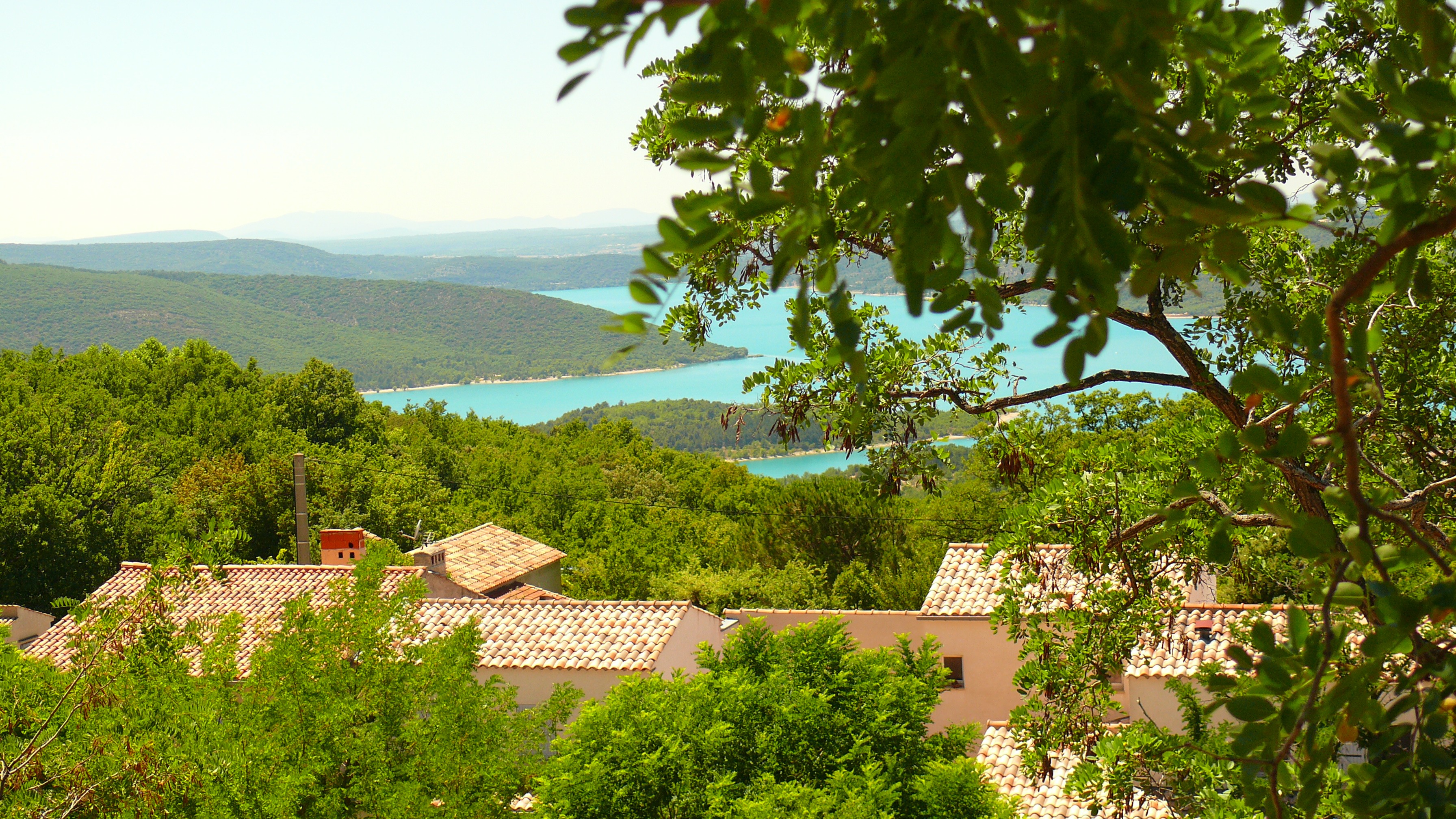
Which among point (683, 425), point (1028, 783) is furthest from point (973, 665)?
point (683, 425)

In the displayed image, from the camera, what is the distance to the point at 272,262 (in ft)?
604

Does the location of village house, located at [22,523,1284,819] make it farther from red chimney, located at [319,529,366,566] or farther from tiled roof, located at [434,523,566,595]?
tiled roof, located at [434,523,566,595]

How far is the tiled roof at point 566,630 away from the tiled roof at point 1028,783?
14.6 feet

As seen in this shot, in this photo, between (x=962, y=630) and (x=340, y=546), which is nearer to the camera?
(x=962, y=630)

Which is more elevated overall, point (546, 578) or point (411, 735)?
point (411, 735)

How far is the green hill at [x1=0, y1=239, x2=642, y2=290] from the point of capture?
169250 millimetres

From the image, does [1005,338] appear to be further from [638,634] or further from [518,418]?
[518,418]

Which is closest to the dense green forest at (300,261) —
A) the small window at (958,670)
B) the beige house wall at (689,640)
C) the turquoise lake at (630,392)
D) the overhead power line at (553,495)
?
the turquoise lake at (630,392)

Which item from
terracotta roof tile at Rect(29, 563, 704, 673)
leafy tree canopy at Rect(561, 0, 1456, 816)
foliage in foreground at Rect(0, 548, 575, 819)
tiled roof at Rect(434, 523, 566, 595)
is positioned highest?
leafy tree canopy at Rect(561, 0, 1456, 816)

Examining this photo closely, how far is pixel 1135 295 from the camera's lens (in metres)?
0.96

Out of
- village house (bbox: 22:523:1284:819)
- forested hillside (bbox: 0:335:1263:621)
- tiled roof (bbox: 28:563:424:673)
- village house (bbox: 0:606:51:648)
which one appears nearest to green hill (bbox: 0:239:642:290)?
forested hillside (bbox: 0:335:1263:621)

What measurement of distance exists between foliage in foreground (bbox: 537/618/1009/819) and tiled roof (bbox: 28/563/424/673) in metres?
8.88

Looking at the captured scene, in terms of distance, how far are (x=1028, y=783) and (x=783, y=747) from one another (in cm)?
479

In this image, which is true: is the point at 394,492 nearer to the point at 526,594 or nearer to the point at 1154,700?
the point at 526,594
